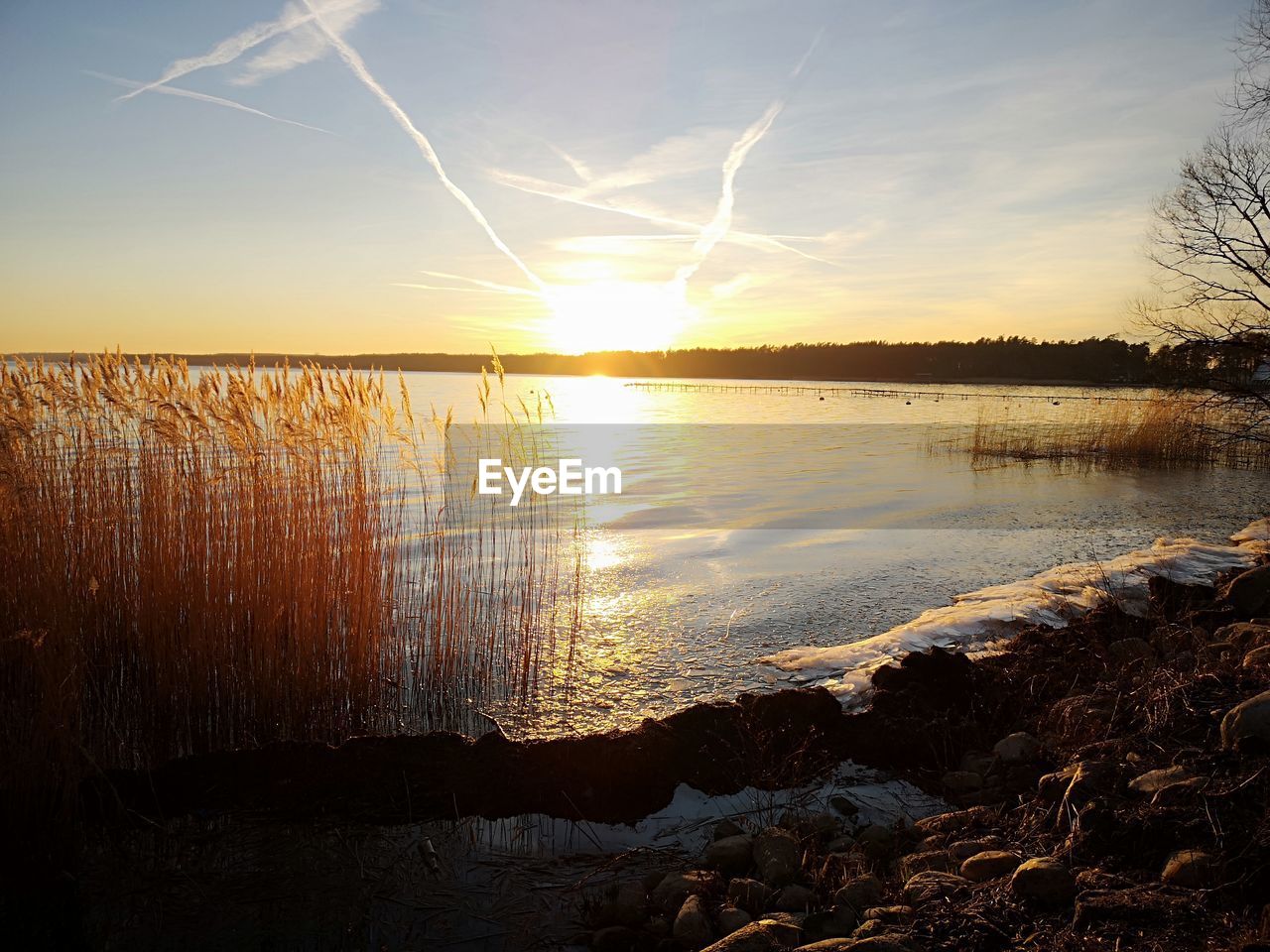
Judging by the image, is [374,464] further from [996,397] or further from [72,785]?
[996,397]

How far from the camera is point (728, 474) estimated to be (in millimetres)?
20406

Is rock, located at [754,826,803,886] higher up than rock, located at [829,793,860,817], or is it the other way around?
rock, located at [754,826,803,886]

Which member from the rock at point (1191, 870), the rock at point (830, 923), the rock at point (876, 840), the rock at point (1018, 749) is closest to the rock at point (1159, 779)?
the rock at point (1191, 870)

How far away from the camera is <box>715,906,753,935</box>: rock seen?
10.7 ft

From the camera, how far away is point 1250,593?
6750 mm

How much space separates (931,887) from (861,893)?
1.02ft

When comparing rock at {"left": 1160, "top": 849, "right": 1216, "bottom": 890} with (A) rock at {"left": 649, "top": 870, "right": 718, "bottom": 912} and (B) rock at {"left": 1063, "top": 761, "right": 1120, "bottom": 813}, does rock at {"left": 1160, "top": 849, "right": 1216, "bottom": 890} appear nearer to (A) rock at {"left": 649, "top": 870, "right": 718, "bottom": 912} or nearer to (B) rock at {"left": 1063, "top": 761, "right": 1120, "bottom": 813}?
(B) rock at {"left": 1063, "top": 761, "right": 1120, "bottom": 813}

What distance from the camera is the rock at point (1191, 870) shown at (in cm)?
293

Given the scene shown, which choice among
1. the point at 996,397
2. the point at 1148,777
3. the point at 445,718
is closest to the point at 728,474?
the point at 445,718

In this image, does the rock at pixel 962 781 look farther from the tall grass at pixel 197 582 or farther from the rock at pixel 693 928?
the tall grass at pixel 197 582

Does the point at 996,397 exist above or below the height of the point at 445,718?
above

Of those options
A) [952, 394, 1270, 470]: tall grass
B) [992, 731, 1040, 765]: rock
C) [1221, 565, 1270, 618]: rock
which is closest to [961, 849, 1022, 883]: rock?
[992, 731, 1040, 765]: rock

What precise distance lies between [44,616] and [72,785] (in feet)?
3.81

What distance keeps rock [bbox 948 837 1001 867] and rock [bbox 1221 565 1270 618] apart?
494 centimetres
